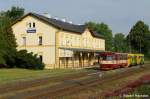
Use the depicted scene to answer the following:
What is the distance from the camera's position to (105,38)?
140 m

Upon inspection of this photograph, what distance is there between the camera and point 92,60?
93.4m

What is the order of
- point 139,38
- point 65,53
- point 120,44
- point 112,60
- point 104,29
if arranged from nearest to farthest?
point 112,60 → point 65,53 → point 139,38 → point 104,29 → point 120,44

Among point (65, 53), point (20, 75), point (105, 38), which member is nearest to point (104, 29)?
point (105, 38)

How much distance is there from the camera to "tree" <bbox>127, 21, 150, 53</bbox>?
149 meters

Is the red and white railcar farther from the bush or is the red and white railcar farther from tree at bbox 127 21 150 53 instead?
tree at bbox 127 21 150 53

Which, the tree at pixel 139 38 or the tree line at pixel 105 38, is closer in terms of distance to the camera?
the tree line at pixel 105 38

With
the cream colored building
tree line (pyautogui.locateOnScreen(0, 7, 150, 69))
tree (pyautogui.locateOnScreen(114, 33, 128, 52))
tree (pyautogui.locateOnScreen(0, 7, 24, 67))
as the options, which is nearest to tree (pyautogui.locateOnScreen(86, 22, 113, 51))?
tree line (pyautogui.locateOnScreen(0, 7, 150, 69))

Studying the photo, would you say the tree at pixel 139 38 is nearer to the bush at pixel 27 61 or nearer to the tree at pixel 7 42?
the tree at pixel 7 42

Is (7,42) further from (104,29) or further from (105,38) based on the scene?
(104,29)

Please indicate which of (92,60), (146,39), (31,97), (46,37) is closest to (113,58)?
(46,37)

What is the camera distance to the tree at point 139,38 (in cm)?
14925

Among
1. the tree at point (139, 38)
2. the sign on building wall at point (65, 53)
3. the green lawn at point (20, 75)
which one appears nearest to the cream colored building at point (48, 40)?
the sign on building wall at point (65, 53)

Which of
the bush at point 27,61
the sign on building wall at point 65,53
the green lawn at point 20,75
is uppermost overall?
the sign on building wall at point 65,53

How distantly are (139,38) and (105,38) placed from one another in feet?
49.7
